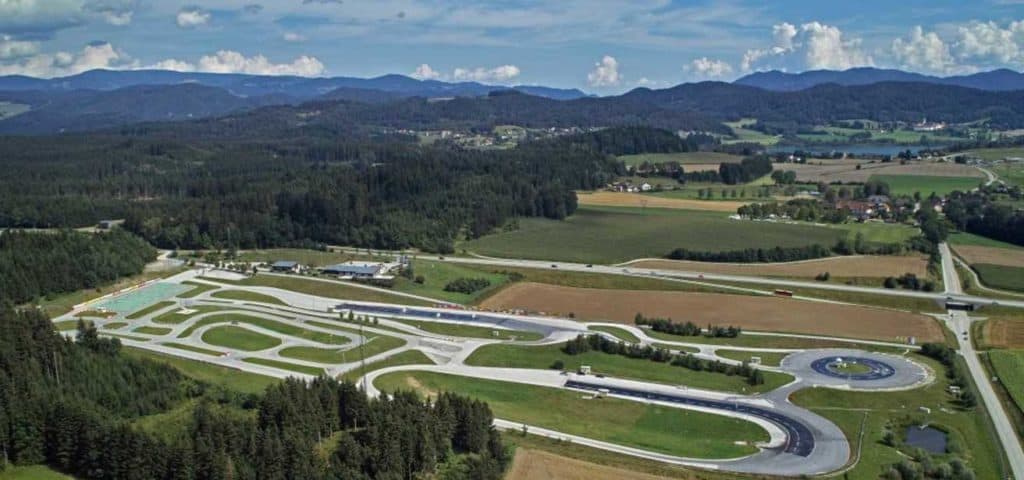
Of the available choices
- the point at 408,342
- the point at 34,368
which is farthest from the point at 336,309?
the point at 34,368

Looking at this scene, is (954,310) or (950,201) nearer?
(954,310)

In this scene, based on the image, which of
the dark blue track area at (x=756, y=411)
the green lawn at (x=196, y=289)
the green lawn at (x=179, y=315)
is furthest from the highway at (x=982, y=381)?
the green lawn at (x=196, y=289)

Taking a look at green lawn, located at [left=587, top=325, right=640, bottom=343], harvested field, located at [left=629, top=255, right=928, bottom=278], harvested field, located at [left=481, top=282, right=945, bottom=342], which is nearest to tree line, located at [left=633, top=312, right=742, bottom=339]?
harvested field, located at [left=481, top=282, right=945, bottom=342]

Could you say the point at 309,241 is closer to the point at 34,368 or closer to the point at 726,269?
the point at 726,269

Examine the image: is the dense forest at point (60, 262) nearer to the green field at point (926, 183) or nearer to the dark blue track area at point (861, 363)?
the dark blue track area at point (861, 363)

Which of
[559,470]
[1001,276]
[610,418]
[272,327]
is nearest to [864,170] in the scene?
[1001,276]

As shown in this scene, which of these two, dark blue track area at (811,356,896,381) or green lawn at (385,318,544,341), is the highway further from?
green lawn at (385,318,544,341)
